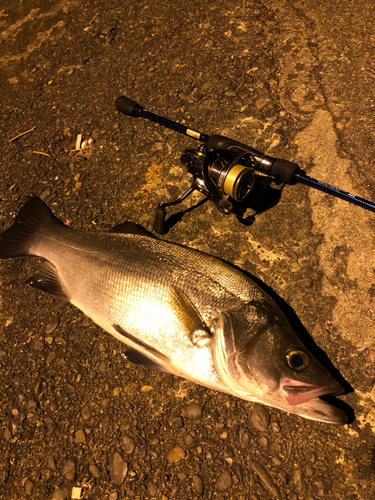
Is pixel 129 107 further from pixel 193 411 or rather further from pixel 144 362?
pixel 193 411

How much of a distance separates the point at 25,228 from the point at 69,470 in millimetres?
1861

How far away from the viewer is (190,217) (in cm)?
281

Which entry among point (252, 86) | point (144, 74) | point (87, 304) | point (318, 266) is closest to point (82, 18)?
point (144, 74)

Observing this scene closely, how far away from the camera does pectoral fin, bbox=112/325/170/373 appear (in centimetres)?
215

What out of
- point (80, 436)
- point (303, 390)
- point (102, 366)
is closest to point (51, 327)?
point (102, 366)

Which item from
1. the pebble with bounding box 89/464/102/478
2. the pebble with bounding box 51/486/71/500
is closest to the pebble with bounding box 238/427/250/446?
the pebble with bounding box 89/464/102/478

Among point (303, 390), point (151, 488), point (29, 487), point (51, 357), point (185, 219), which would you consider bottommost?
point (151, 488)

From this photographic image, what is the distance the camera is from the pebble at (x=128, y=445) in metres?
2.20

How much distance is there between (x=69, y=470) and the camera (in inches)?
87.1

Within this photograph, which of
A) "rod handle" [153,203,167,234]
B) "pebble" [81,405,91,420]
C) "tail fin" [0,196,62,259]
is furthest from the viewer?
"tail fin" [0,196,62,259]

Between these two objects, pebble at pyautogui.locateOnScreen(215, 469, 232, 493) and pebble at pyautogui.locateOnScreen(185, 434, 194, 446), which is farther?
pebble at pyautogui.locateOnScreen(185, 434, 194, 446)

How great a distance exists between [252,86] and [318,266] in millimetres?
1876

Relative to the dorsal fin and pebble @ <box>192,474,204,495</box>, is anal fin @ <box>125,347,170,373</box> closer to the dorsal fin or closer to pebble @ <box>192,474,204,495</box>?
pebble @ <box>192,474,204,495</box>

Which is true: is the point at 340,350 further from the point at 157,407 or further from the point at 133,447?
the point at 133,447
